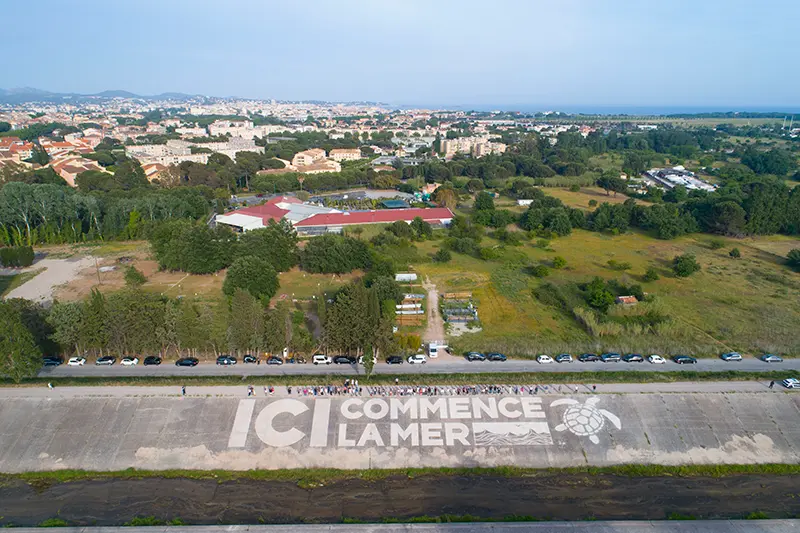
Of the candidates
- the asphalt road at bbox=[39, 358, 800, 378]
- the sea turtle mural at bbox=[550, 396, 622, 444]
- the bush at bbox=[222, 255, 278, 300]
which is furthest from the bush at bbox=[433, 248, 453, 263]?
the sea turtle mural at bbox=[550, 396, 622, 444]

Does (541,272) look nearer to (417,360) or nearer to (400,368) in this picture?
(417,360)

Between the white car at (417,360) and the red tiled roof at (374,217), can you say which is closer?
the white car at (417,360)

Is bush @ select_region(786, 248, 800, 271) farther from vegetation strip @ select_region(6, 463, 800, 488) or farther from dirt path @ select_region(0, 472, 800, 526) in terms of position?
dirt path @ select_region(0, 472, 800, 526)

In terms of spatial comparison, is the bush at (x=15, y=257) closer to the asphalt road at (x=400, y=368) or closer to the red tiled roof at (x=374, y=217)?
the asphalt road at (x=400, y=368)

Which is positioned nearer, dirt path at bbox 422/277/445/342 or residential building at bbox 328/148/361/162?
dirt path at bbox 422/277/445/342

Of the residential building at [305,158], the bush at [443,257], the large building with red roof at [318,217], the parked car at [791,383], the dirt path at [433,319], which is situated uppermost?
the residential building at [305,158]

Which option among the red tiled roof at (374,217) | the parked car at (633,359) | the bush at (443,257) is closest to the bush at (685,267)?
the parked car at (633,359)
